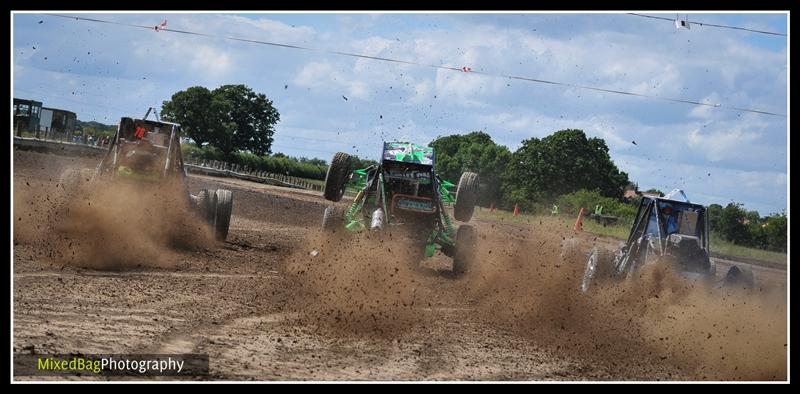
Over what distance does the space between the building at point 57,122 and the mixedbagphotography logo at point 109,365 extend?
44.4 m

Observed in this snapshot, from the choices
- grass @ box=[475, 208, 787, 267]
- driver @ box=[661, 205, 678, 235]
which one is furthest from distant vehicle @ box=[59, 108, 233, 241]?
grass @ box=[475, 208, 787, 267]

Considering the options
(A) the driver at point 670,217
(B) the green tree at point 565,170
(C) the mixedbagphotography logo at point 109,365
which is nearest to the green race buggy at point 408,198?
(A) the driver at point 670,217

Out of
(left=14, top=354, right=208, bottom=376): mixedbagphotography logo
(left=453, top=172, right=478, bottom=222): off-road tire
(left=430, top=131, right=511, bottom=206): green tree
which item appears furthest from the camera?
(left=430, top=131, right=511, bottom=206): green tree

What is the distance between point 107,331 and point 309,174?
61.7m

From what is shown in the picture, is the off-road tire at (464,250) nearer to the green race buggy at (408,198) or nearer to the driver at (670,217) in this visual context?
the green race buggy at (408,198)

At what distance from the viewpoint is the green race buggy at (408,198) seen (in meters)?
17.6

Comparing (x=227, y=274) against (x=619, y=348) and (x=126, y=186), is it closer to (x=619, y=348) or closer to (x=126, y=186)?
(x=126, y=186)

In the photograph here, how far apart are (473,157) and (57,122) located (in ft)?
87.6

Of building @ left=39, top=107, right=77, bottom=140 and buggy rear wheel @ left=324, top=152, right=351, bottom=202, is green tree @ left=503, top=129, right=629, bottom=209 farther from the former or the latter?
buggy rear wheel @ left=324, top=152, right=351, bottom=202

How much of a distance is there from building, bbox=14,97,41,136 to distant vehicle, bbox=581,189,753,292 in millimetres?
36360

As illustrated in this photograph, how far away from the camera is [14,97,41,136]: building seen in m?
46.6

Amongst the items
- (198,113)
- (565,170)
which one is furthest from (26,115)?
(565,170)

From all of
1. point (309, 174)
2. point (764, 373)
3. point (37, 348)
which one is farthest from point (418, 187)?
point (309, 174)

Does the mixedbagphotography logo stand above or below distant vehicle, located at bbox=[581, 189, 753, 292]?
below
